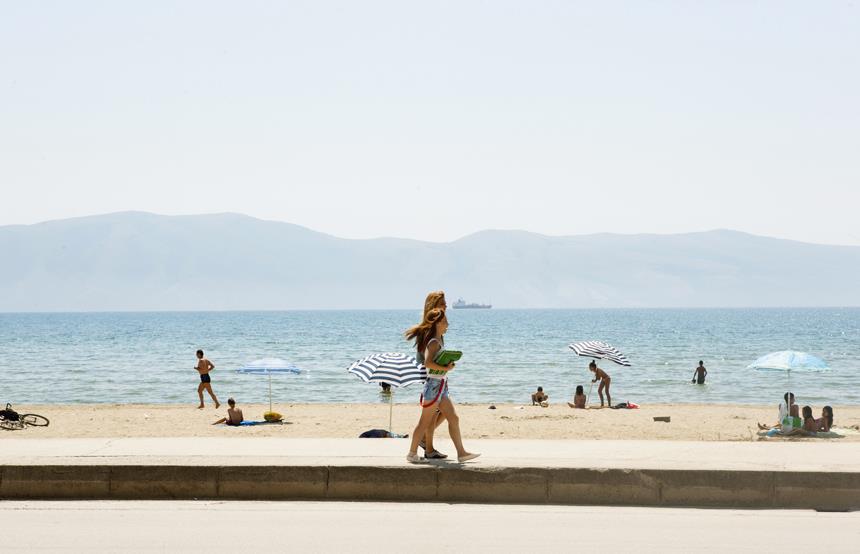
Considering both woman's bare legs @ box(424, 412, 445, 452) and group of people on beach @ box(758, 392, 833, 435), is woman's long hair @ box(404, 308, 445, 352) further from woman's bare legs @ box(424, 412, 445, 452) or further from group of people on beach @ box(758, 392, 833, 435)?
group of people on beach @ box(758, 392, 833, 435)

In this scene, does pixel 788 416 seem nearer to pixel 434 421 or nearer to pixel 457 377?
pixel 434 421

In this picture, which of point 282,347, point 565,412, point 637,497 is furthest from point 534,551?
point 282,347

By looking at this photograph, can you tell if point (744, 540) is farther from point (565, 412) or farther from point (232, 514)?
point (565, 412)

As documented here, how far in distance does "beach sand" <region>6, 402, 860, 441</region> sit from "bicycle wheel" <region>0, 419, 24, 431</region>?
20cm

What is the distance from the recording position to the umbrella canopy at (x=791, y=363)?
53.9 ft

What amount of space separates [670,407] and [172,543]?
867 inches

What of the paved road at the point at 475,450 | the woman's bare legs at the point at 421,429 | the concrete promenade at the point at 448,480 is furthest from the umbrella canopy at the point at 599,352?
the woman's bare legs at the point at 421,429

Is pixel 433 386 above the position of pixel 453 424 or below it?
above

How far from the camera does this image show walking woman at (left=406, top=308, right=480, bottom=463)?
853 centimetres

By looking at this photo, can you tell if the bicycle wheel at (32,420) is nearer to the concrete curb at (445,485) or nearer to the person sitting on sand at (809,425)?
the concrete curb at (445,485)

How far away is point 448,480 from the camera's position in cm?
802

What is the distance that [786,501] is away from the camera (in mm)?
7789

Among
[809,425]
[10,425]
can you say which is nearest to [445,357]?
[809,425]

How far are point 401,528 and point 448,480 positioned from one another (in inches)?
44.1
